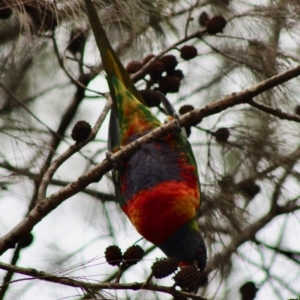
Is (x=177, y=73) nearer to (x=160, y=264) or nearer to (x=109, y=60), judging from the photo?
(x=109, y=60)

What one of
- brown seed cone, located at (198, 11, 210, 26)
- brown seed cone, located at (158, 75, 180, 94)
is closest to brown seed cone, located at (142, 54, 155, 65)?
brown seed cone, located at (158, 75, 180, 94)

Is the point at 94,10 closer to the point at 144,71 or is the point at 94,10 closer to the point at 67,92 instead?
the point at 144,71

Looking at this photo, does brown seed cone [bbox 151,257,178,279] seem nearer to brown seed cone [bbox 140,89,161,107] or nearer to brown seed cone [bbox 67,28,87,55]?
brown seed cone [bbox 140,89,161,107]

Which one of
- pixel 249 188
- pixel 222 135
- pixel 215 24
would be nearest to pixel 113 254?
pixel 222 135

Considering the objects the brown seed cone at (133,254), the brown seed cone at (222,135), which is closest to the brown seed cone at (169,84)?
the brown seed cone at (222,135)

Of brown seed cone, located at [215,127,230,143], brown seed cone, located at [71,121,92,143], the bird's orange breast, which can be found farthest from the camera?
brown seed cone, located at [215,127,230,143]

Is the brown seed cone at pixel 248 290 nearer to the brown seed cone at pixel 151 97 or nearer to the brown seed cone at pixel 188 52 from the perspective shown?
the brown seed cone at pixel 151 97

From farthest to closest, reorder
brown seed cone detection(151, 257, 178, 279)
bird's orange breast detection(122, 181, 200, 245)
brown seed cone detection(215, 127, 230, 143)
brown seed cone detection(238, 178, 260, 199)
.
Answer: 1. brown seed cone detection(238, 178, 260, 199)
2. brown seed cone detection(215, 127, 230, 143)
3. bird's orange breast detection(122, 181, 200, 245)
4. brown seed cone detection(151, 257, 178, 279)

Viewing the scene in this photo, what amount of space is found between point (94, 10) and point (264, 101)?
0.94 meters

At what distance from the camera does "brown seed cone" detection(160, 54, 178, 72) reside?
2859 millimetres

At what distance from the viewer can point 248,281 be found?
2580 millimetres

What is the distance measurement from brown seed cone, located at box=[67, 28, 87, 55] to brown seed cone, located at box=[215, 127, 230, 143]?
831mm

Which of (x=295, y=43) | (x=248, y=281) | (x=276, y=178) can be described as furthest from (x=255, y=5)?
(x=248, y=281)

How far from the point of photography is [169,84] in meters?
2.80
